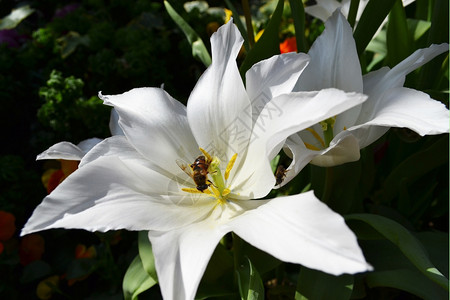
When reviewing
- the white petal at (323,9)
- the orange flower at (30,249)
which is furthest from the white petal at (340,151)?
the orange flower at (30,249)

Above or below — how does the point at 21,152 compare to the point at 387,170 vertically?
above

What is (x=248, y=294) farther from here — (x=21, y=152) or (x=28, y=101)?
(x=28, y=101)

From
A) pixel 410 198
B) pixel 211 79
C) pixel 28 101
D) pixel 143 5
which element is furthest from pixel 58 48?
pixel 410 198

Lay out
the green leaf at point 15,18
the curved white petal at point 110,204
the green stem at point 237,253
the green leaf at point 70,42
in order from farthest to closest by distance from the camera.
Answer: the green leaf at point 15,18
the green leaf at point 70,42
the green stem at point 237,253
the curved white petal at point 110,204

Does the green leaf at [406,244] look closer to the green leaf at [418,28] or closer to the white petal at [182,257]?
the white petal at [182,257]

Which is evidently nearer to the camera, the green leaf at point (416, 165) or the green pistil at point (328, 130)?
the green pistil at point (328, 130)

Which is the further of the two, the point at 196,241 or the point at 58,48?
the point at 58,48
